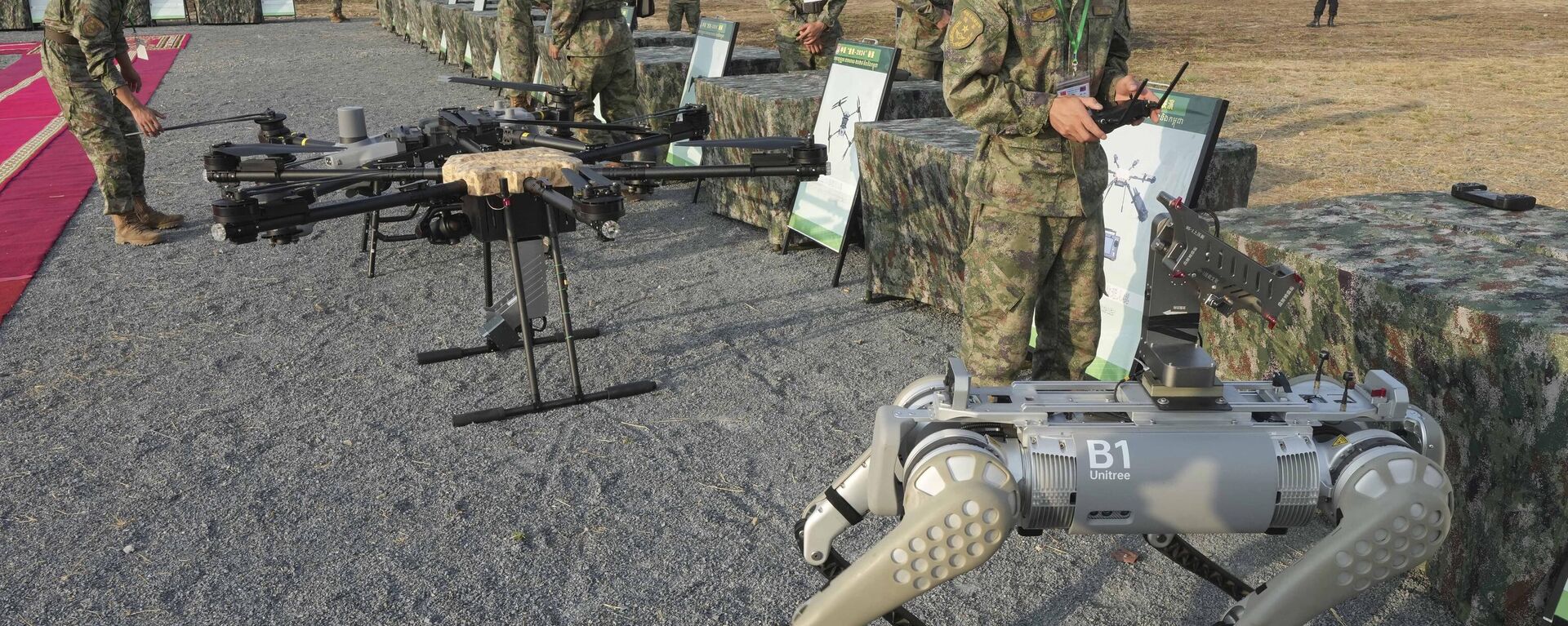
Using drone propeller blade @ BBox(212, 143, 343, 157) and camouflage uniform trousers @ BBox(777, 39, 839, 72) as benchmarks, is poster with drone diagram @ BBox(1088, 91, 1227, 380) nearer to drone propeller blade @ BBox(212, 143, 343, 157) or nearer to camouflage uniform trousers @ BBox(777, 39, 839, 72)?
drone propeller blade @ BBox(212, 143, 343, 157)

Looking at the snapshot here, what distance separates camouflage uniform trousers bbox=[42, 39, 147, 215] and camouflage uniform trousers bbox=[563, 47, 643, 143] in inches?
114

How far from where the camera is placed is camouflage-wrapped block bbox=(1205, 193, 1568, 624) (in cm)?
285

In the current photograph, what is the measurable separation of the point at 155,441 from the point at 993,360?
11.2 feet

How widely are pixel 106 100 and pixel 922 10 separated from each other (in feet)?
18.1

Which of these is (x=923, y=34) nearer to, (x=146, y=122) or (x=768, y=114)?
(x=768, y=114)

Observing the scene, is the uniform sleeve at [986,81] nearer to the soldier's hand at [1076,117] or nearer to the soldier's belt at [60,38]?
the soldier's hand at [1076,117]

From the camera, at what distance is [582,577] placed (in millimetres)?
3617

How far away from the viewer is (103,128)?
24.8 feet

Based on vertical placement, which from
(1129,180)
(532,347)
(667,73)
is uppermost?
(1129,180)

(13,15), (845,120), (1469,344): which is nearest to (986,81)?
(1469,344)

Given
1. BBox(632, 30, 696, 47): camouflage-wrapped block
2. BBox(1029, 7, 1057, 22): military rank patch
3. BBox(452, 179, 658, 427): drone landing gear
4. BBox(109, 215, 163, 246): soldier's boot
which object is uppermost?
BBox(1029, 7, 1057, 22): military rank patch

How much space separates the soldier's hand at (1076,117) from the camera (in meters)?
3.06

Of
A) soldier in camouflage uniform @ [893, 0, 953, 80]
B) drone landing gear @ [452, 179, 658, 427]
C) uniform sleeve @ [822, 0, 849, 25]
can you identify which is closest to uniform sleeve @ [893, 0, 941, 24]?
soldier in camouflage uniform @ [893, 0, 953, 80]

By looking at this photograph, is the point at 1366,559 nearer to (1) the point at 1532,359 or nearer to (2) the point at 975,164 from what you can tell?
(1) the point at 1532,359
